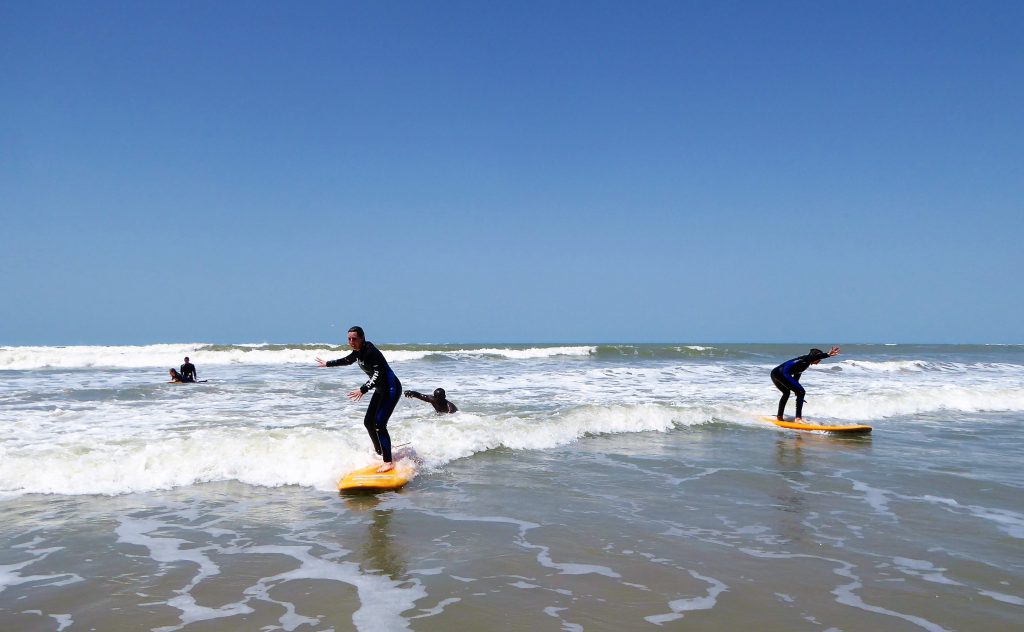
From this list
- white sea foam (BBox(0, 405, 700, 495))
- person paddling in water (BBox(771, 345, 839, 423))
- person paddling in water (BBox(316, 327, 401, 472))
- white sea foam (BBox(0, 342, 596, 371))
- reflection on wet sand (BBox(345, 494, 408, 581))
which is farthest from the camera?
white sea foam (BBox(0, 342, 596, 371))

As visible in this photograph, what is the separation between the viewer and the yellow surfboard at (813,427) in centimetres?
1232

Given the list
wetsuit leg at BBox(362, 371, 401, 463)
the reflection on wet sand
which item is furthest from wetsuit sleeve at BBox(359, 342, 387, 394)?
the reflection on wet sand

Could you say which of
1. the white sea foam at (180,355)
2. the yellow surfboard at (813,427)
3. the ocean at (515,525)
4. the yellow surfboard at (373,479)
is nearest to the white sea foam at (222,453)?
the ocean at (515,525)

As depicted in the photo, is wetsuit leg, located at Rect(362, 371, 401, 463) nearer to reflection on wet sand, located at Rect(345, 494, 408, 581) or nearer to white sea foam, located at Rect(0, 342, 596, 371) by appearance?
reflection on wet sand, located at Rect(345, 494, 408, 581)

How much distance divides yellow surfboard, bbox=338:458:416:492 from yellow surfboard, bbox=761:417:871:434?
343 inches

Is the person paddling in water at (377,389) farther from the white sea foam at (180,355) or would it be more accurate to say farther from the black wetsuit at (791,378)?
the white sea foam at (180,355)

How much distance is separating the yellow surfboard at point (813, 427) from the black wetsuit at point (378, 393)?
8869 millimetres

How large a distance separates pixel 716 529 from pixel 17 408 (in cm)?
1611

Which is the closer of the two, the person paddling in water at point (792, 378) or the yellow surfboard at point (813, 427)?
the yellow surfboard at point (813, 427)

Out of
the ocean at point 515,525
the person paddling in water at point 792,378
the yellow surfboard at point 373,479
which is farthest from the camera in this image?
the person paddling in water at point 792,378

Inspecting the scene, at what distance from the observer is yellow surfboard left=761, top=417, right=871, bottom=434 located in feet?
40.4

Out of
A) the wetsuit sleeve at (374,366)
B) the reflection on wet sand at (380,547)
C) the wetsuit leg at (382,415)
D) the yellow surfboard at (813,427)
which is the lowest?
the reflection on wet sand at (380,547)

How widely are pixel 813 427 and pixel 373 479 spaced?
30.9 feet

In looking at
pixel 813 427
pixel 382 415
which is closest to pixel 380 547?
pixel 382 415
